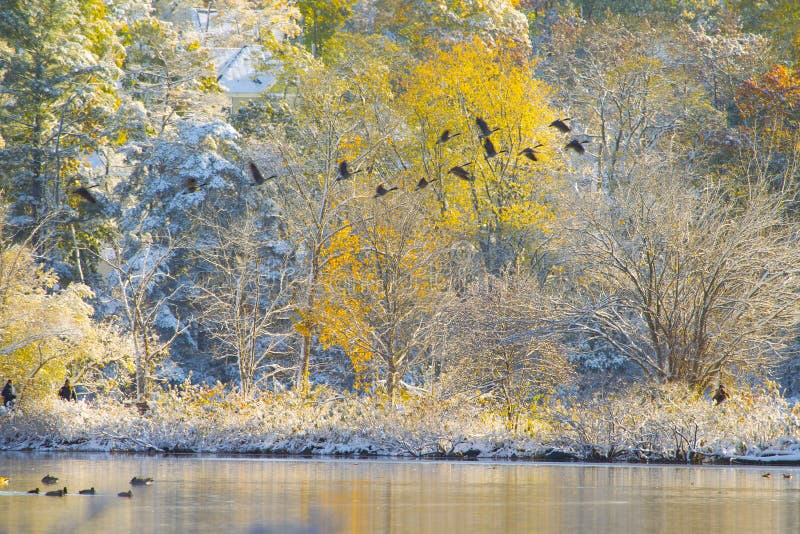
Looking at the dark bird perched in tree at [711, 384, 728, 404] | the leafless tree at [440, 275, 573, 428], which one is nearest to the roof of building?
the leafless tree at [440, 275, 573, 428]

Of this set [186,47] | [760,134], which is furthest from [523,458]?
[186,47]

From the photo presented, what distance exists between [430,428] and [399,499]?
9.01 metres

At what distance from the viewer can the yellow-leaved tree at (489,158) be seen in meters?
40.4

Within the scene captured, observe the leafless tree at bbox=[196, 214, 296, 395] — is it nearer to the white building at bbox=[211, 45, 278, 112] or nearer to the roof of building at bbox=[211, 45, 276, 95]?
the white building at bbox=[211, 45, 278, 112]

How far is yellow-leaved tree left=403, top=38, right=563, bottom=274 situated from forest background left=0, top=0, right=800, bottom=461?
0.11 meters

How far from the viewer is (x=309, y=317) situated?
3278 cm

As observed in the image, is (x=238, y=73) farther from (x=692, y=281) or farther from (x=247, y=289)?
(x=692, y=281)

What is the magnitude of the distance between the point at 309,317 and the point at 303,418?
7.28 metres

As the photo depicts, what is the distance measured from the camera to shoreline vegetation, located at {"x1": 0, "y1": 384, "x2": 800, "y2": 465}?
22.7 m

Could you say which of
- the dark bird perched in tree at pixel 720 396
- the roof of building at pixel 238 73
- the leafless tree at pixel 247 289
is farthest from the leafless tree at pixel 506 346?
the roof of building at pixel 238 73

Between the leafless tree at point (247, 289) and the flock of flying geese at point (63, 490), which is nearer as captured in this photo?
the flock of flying geese at point (63, 490)

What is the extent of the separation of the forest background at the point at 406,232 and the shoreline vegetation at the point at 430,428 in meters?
0.06

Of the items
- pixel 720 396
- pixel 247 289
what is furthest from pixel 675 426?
pixel 247 289

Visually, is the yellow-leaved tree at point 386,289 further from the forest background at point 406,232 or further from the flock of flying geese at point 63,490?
the flock of flying geese at point 63,490
